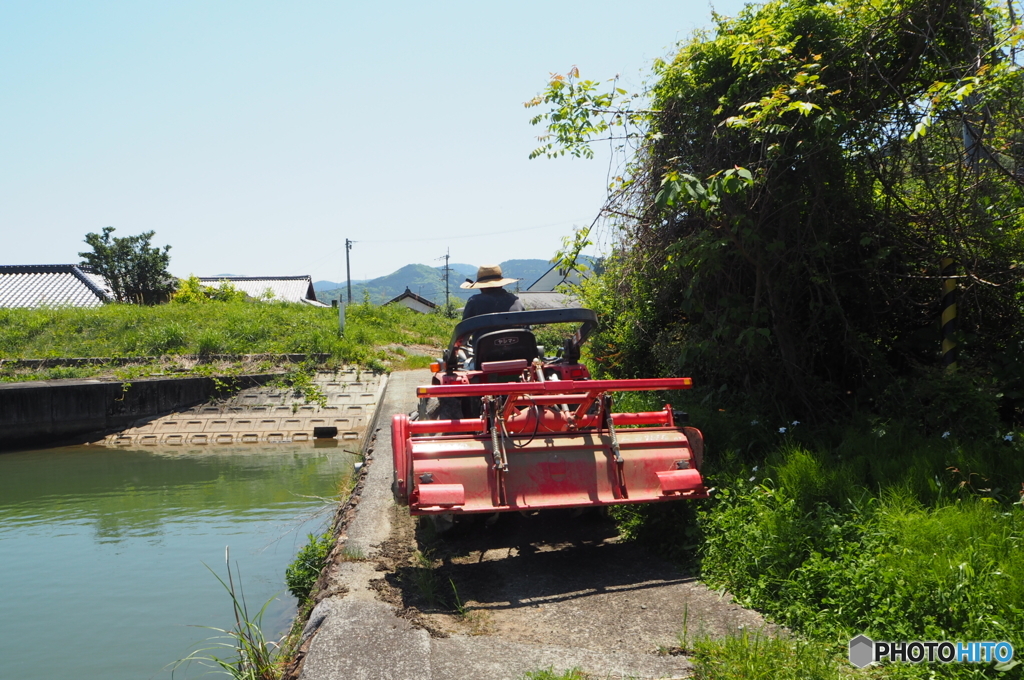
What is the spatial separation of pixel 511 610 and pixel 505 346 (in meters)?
2.24

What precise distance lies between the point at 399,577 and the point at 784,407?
11.9 feet

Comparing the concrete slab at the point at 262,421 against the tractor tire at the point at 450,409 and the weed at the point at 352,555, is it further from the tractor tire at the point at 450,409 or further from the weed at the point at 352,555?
the weed at the point at 352,555

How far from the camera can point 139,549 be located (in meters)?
7.48

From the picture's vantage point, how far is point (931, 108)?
5191 millimetres

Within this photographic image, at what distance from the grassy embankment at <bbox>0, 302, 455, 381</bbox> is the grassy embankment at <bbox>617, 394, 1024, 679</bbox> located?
12.6 metres

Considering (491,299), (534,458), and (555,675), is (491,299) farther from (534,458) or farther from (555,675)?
(555,675)

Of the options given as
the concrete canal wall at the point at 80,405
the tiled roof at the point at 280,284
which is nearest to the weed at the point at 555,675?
the concrete canal wall at the point at 80,405

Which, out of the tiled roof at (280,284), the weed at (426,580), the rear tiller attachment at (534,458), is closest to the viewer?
the weed at (426,580)

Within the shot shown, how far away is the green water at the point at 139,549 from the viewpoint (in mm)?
5215

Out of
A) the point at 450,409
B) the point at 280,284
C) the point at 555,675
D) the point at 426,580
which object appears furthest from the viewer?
the point at 280,284

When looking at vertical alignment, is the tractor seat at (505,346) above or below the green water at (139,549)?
above

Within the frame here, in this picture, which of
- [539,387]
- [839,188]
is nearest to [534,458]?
[539,387]

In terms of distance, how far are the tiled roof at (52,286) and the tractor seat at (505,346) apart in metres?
25.3

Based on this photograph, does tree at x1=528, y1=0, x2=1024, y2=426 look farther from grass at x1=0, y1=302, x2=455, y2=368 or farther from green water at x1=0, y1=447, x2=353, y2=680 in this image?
grass at x1=0, y1=302, x2=455, y2=368
